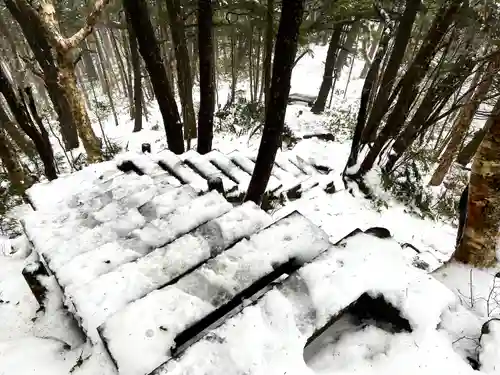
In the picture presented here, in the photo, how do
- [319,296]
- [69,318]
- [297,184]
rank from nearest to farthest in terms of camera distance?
[319,296], [69,318], [297,184]

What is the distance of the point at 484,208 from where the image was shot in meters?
3.29

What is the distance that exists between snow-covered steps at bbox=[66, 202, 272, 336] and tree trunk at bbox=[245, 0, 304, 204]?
4.68ft

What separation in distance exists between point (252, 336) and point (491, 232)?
8.96 feet

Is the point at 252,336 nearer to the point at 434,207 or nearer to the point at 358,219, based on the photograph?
the point at 358,219

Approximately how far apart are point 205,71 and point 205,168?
5.96 ft

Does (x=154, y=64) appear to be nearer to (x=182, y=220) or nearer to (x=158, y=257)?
(x=182, y=220)

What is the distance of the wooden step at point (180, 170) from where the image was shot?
5.07 m

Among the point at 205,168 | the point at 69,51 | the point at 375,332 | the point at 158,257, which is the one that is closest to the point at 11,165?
the point at 69,51

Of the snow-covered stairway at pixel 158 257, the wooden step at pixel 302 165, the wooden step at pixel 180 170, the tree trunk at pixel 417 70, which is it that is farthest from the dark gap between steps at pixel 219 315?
the wooden step at pixel 302 165

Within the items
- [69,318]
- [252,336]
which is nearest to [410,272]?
[252,336]

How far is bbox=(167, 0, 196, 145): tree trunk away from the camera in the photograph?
7.93 meters

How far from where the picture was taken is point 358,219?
6.41 m

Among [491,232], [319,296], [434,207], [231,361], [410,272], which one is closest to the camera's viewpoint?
[231,361]

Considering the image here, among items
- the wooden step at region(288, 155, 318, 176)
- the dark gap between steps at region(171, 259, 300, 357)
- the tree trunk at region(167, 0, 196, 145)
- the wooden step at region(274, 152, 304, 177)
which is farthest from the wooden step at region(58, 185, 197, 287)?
the tree trunk at region(167, 0, 196, 145)
